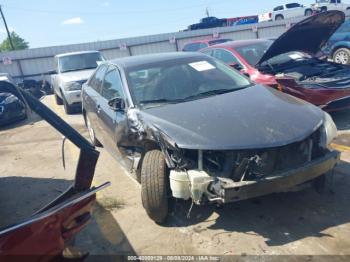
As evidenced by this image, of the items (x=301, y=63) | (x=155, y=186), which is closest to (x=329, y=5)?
(x=301, y=63)

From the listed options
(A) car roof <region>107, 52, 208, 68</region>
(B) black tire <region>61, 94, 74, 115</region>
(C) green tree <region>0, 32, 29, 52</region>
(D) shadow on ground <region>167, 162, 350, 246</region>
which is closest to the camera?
(D) shadow on ground <region>167, 162, 350, 246</region>

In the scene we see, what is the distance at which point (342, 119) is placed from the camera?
665 cm

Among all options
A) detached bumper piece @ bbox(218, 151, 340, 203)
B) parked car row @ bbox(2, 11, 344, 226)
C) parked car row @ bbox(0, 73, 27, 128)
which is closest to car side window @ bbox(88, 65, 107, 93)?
parked car row @ bbox(2, 11, 344, 226)

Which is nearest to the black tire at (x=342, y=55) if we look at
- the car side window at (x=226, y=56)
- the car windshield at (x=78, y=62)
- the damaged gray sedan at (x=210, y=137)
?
the car side window at (x=226, y=56)

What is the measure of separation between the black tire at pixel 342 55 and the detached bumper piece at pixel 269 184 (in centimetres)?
937

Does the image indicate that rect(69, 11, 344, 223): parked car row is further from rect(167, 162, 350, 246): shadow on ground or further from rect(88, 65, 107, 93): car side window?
rect(167, 162, 350, 246): shadow on ground

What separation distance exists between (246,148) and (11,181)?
394 cm

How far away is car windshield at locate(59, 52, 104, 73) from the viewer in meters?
11.3

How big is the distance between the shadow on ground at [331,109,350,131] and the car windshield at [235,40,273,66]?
1772 millimetres

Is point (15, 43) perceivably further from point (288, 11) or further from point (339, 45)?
point (339, 45)

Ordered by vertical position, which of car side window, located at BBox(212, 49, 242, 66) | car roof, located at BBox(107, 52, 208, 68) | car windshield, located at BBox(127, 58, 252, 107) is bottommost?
car side window, located at BBox(212, 49, 242, 66)

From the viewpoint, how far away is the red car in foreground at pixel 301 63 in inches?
241

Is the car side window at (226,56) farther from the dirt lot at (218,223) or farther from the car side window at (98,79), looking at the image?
the dirt lot at (218,223)

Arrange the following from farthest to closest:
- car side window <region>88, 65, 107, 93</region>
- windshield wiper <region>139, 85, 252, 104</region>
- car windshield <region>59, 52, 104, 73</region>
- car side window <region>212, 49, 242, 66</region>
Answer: car windshield <region>59, 52, 104, 73</region>
car side window <region>212, 49, 242, 66</region>
car side window <region>88, 65, 107, 93</region>
windshield wiper <region>139, 85, 252, 104</region>
